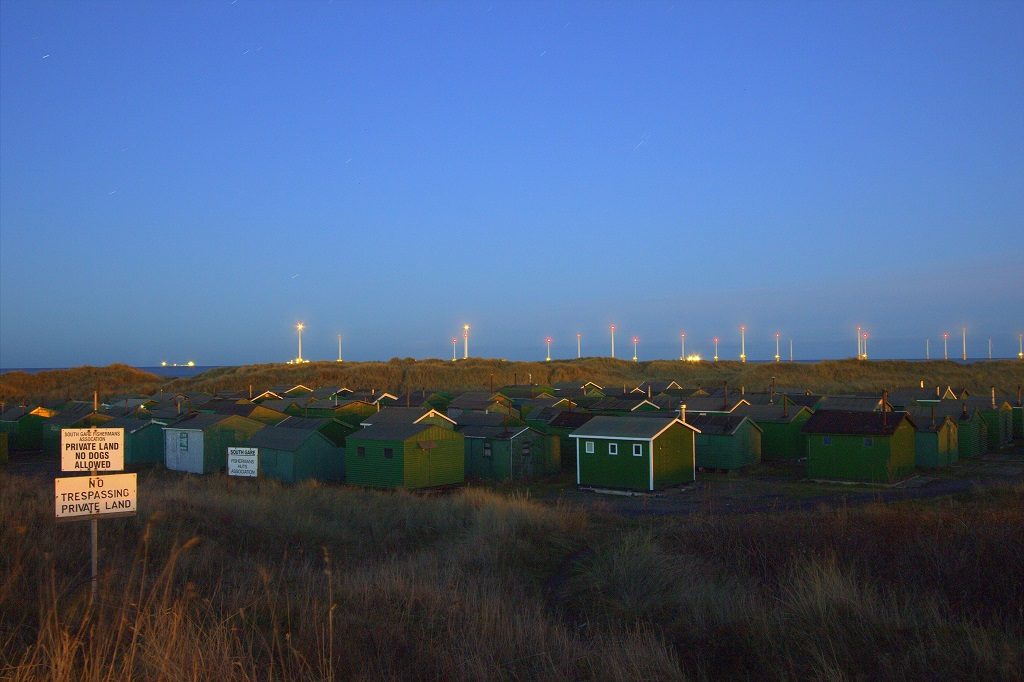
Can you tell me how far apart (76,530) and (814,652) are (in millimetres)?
10231

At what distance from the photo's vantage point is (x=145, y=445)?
3791cm

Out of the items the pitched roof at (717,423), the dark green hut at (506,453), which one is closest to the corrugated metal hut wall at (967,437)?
the pitched roof at (717,423)

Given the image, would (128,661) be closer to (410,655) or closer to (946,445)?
(410,655)

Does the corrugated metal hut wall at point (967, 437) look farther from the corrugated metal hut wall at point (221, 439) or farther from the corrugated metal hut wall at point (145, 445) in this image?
the corrugated metal hut wall at point (145, 445)

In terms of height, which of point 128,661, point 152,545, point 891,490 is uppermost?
point 128,661

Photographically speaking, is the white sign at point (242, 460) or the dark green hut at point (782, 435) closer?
the white sign at point (242, 460)

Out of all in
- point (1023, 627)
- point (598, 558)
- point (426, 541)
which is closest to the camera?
point (1023, 627)

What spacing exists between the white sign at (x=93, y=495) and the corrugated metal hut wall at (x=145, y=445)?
33.1 metres

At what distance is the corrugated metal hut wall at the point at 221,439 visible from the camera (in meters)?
33.9

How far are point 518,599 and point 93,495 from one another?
511 centimetres

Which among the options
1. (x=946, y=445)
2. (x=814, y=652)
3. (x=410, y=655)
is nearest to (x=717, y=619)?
(x=814, y=652)

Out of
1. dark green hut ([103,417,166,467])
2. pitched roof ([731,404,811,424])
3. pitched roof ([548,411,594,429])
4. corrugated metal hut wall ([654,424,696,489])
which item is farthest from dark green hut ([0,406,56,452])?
pitched roof ([731,404,811,424])

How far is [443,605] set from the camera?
797cm

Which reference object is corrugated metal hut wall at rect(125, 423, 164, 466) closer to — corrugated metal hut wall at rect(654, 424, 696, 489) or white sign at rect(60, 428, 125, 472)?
corrugated metal hut wall at rect(654, 424, 696, 489)
